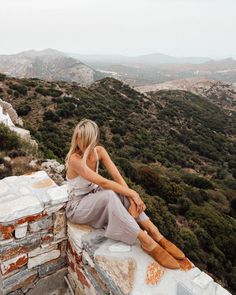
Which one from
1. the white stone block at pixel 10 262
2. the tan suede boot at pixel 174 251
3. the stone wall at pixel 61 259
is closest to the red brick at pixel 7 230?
the stone wall at pixel 61 259

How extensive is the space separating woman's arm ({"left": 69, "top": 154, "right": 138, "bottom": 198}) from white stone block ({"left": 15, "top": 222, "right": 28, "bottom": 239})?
0.78 metres

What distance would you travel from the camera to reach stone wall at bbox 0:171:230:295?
8.76 feet

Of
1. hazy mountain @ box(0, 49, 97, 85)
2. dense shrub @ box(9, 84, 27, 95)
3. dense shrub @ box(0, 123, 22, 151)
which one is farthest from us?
hazy mountain @ box(0, 49, 97, 85)

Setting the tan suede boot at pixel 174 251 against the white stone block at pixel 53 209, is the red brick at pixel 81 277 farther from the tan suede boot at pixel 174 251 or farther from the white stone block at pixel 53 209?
the tan suede boot at pixel 174 251

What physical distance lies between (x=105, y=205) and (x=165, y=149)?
19.6 metres

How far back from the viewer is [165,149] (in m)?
22.2

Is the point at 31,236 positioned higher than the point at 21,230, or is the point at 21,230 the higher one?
the point at 21,230

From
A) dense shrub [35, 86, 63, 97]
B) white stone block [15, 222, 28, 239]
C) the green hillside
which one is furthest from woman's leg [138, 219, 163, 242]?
dense shrub [35, 86, 63, 97]

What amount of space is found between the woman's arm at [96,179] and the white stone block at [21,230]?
78cm

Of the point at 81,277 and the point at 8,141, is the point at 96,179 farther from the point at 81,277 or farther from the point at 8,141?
the point at 8,141

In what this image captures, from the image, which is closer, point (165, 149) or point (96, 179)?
point (96, 179)

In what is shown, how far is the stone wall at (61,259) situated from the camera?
2.67m

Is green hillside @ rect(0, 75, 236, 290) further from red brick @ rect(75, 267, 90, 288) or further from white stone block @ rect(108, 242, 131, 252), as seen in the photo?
white stone block @ rect(108, 242, 131, 252)

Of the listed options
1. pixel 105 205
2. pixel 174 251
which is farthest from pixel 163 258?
pixel 105 205
